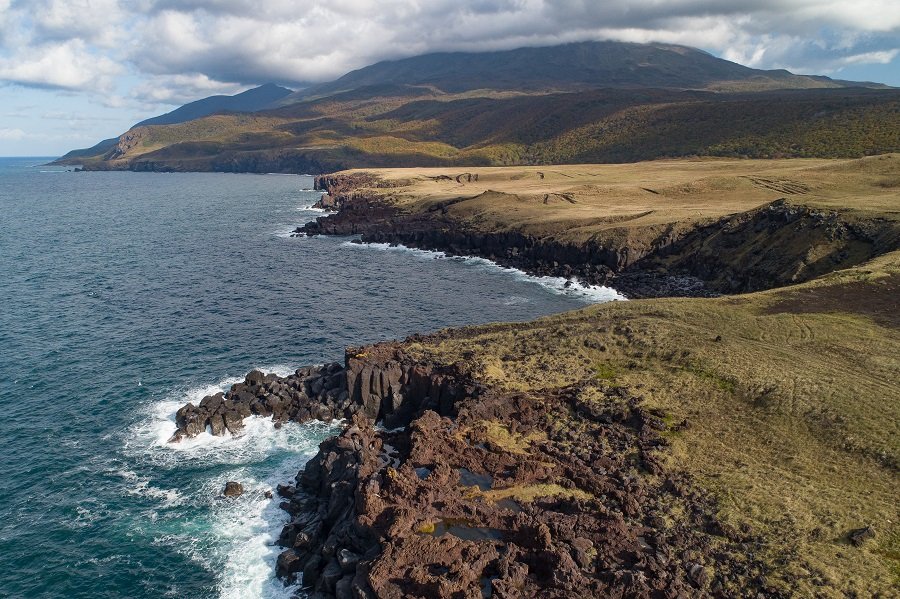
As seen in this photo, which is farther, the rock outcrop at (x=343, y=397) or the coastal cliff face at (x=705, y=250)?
the coastal cliff face at (x=705, y=250)

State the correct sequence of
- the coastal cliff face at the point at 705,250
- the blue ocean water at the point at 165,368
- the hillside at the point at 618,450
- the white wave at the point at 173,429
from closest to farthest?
the hillside at the point at 618,450 → the blue ocean water at the point at 165,368 → the white wave at the point at 173,429 → the coastal cliff face at the point at 705,250

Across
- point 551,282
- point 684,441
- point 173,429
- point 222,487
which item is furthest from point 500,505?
point 551,282

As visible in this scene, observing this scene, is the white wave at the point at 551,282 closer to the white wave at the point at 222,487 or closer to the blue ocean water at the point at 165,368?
the blue ocean water at the point at 165,368

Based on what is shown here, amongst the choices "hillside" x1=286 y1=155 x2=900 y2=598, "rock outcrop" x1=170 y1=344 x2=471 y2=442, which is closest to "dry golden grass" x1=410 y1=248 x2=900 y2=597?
"hillside" x1=286 y1=155 x2=900 y2=598

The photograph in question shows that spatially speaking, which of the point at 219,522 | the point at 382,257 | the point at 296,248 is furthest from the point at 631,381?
the point at 296,248

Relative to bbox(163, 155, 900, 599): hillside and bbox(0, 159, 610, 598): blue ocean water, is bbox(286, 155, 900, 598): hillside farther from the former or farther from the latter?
bbox(0, 159, 610, 598): blue ocean water

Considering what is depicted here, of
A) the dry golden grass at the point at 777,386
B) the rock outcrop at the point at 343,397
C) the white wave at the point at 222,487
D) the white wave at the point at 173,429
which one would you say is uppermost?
the dry golden grass at the point at 777,386

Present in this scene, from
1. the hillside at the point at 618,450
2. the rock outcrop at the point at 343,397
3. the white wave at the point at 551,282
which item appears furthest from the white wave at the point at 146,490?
the white wave at the point at 551,282

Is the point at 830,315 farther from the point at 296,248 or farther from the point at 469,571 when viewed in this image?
the point at 296,248
